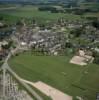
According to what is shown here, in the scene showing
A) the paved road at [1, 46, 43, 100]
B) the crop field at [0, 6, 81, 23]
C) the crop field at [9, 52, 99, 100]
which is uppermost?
the crop field at [0, 6, 81, 23]

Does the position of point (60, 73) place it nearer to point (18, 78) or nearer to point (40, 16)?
point (18, 78)

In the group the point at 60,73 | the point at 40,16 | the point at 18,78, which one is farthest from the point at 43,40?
the point at 40,16

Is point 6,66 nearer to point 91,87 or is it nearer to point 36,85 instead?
point 36,85

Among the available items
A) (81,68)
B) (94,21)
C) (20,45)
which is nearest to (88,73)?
(81,68)

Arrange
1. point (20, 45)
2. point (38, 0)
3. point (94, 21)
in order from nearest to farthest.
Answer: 1. point (20, 45)
2. point (94, 21)
3. point (38, 0)

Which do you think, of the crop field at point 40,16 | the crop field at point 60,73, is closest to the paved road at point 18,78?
the crop field at point 60,73

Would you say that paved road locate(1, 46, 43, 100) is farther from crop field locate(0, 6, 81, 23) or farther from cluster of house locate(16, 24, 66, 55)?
crop field locate(0, 6, 81, 23)

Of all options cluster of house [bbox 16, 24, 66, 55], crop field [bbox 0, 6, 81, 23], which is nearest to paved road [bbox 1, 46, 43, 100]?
cluster of house [bbox 16, 24, 66, 55]

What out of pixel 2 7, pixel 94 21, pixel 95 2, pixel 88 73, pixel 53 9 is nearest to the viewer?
pixel 88 73
